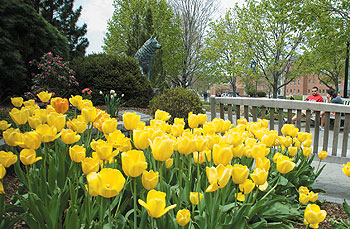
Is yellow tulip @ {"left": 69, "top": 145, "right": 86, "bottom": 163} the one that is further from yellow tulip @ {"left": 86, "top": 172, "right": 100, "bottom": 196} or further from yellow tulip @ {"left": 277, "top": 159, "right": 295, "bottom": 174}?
yellow tulip @ {"left": 277, "top": 159, "right": 295, "bottom": 174}

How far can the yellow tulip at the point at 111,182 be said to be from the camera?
87 centimetres

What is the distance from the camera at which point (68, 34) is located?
16.4 meters

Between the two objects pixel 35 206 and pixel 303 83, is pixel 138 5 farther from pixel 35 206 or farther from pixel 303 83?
pixel 303 83

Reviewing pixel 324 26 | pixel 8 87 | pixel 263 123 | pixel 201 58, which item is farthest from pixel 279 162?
pixel 201 58

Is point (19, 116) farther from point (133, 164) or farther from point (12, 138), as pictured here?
point (133, 164)

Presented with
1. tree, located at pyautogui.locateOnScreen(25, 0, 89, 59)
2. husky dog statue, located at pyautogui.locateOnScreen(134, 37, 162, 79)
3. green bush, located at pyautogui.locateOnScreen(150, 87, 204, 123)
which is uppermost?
tree, located at pyautogui.locateOnScreen(25, 0, 89, 59)

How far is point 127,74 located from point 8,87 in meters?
3.97

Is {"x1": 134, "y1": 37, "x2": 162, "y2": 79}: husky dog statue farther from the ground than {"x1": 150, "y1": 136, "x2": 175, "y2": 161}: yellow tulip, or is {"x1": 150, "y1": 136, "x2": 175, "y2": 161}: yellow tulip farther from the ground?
{"x1": 134, "y1": 37, "x2": 162, "y2": 79}: husky dog statue

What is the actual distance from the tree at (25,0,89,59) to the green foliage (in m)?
5.07

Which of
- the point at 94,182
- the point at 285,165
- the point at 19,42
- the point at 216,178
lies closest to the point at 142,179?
the point at 94,182

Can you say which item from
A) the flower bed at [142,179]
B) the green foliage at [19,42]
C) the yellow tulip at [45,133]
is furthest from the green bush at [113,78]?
the yellow tulip at [45,133]

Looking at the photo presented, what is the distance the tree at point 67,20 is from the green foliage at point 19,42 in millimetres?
5066

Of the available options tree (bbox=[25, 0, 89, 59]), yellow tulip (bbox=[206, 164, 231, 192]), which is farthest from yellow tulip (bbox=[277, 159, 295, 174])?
tree (bbox=[25, 0, 89, 59])

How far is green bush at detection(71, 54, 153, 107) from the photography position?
1007cm
